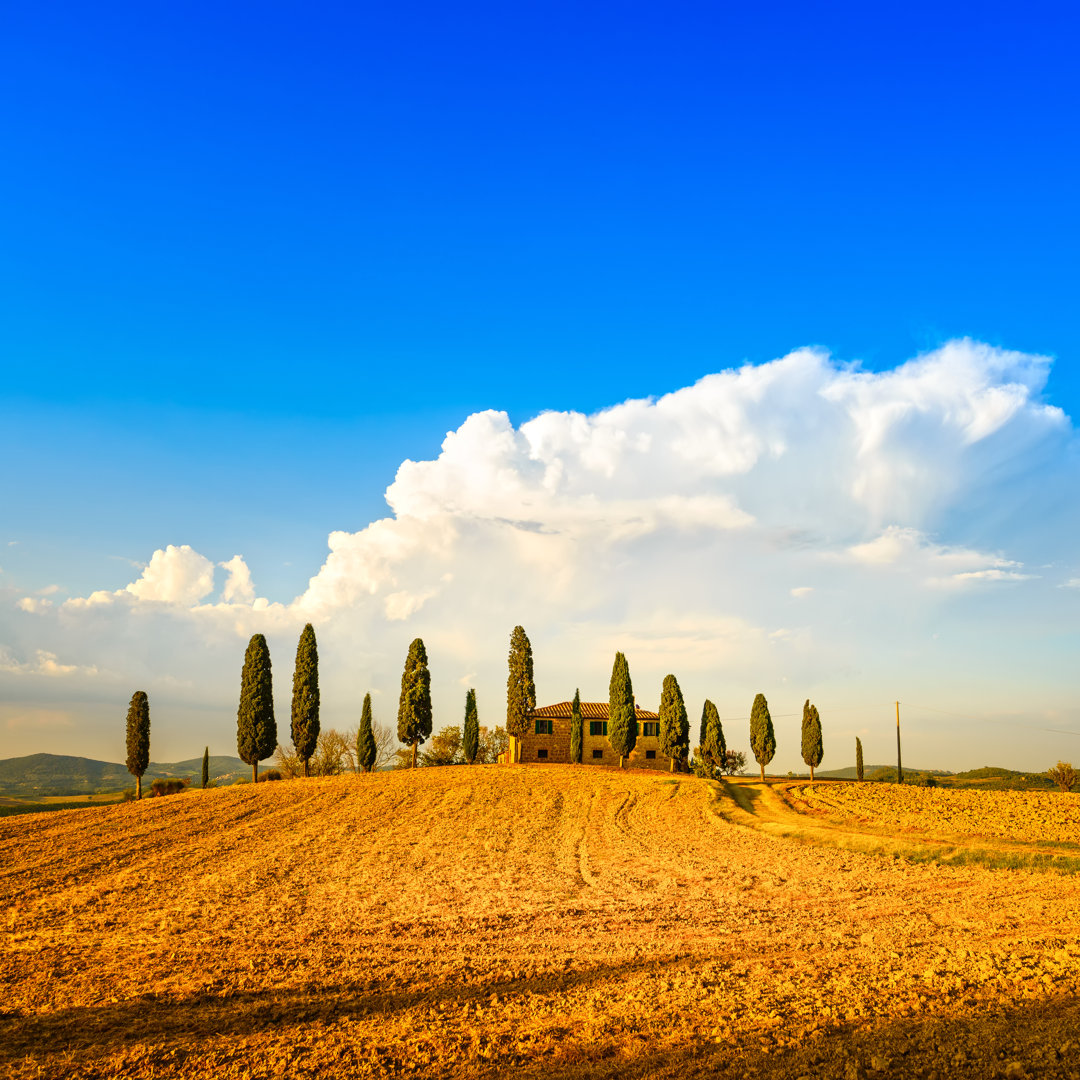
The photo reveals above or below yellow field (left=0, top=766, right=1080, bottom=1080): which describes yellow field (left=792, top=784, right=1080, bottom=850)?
below

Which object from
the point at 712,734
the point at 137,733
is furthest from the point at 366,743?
the point at 712,734

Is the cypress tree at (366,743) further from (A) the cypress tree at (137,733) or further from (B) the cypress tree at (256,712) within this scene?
(A) the cypress tree at (137,733)

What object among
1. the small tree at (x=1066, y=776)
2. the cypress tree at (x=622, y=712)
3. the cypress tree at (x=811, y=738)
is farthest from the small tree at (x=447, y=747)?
the small tree at (x=1066, y=776)

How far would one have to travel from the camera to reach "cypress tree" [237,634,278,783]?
51906 mm

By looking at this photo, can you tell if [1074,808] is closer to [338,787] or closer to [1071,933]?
[1071,933]

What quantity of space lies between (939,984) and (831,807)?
111ft

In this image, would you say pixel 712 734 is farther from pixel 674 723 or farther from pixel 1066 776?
pixel 1066 776

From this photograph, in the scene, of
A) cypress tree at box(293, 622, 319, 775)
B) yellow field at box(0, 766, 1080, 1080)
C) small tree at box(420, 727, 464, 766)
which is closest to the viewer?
yellow field at box(0, 766, 1080, 1080)

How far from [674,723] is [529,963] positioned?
53.2 meters

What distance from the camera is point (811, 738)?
227ft

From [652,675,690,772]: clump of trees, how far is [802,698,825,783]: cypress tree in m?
13.7

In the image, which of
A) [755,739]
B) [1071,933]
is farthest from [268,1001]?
[755,739]

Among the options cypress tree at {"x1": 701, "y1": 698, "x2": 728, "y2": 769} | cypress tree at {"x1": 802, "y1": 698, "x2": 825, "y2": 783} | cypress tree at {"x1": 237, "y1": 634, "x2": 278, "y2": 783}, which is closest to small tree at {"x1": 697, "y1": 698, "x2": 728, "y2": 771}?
cypress tree at {"x1": 701, "y1": 698, "x2": 728, "y2": 769}

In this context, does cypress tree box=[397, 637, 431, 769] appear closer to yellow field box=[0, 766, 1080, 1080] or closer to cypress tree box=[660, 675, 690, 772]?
cypress tree box=[660, 675, 690, 772]
